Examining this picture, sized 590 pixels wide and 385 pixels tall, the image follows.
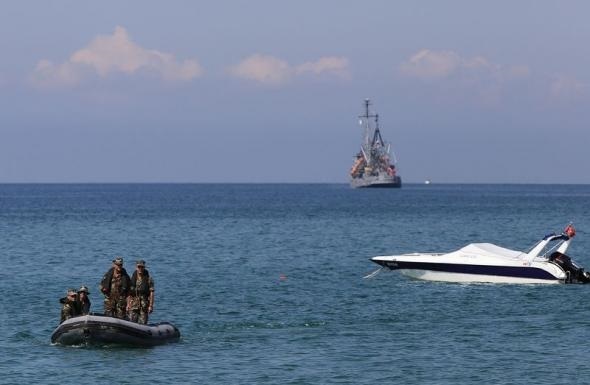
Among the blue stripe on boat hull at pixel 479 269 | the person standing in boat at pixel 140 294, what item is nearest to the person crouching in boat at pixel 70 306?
the person standing in boat at pixel 140 294

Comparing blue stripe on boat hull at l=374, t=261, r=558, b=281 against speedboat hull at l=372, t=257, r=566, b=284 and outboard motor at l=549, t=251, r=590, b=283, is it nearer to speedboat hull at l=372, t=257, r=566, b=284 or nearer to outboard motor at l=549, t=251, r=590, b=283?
speedboat hull at l=372, t=257, r=566, b=284

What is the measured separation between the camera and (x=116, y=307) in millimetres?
35375

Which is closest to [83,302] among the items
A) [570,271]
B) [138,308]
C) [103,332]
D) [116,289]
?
[116,289]

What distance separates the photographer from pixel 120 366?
33.3 meters

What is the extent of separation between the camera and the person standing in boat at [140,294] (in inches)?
1388

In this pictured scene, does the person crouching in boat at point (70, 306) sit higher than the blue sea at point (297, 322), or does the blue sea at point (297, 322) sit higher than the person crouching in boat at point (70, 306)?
the person crouching in boat at point (70, 306)

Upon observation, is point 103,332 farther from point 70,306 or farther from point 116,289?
point 70,306

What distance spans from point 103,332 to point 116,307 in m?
1.00

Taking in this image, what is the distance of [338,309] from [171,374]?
1567 cm

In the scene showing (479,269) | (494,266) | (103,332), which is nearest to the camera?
(103,332)

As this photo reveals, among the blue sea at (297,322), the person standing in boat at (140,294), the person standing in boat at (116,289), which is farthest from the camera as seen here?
the person standing in boat at (140,294)

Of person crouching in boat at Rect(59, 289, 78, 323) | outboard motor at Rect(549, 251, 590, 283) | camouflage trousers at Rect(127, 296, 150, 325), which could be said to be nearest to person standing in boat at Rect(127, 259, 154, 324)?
camouflage trousers at Rect(127, 296, 150, 325)

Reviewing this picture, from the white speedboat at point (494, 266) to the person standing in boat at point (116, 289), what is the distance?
2273 cm

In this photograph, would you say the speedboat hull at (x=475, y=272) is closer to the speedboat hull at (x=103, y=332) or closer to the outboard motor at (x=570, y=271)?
the outboard motor at (x=570, y=271)
